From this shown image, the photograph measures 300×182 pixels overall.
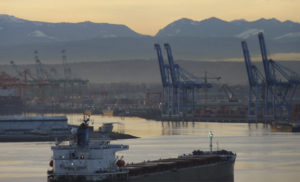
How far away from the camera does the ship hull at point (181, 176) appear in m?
40.7

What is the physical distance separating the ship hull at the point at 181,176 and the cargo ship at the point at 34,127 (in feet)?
177

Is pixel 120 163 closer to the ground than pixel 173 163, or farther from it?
farther from it

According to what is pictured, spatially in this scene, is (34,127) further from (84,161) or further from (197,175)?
(84,161)

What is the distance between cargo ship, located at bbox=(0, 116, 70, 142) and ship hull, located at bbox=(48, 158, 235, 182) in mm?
53828

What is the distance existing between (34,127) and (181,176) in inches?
2587

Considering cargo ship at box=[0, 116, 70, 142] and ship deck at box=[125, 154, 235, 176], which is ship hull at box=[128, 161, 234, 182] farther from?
cargo ship at box=[0, 116, 70, 142]

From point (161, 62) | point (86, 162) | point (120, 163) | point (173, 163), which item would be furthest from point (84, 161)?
point (161, 62)

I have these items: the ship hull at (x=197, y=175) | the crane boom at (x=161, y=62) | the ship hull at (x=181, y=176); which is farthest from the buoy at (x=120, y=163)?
the crane boom at (x=161, y=62)

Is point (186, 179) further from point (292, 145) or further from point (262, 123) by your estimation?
point (262, 123)

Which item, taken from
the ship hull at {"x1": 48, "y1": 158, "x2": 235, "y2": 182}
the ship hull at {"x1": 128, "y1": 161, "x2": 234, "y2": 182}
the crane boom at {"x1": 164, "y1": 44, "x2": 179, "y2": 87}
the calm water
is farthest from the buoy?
the crane boom at {"x1": 164, "y1": 44, "x2": 179, "y2": 87}

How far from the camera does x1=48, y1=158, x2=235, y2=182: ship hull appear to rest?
4066cm

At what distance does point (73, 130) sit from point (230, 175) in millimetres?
16662

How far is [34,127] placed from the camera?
4469 inches

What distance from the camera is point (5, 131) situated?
111 metres
